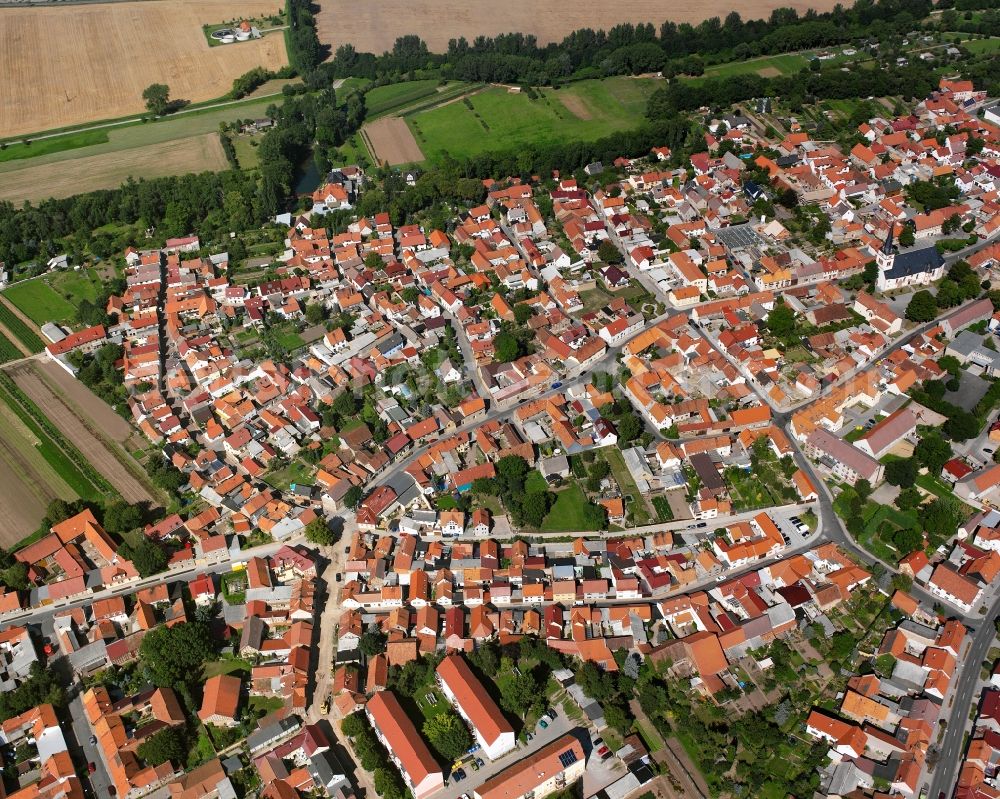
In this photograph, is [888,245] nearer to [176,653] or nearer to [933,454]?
[933,454]

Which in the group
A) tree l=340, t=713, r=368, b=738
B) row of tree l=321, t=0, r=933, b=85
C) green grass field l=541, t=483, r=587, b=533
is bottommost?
tree l=340, t=713, r=368, b=738

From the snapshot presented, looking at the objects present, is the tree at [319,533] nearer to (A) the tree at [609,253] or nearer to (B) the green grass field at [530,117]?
(A) the tree at [609,253]

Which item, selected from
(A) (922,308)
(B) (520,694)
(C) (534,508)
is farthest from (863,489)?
(B) (520,694)

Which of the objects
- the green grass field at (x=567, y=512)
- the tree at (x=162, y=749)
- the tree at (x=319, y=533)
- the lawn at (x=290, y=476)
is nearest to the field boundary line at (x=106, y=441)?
the lawn at (x=290, y=476)

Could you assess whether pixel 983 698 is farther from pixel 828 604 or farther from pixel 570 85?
pixel 570 85

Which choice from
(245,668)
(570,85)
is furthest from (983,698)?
(570,85)

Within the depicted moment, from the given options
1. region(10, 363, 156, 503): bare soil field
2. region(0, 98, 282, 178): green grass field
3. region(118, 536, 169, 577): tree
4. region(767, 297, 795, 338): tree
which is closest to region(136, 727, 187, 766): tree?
region(118, 536, 169, 577): tree

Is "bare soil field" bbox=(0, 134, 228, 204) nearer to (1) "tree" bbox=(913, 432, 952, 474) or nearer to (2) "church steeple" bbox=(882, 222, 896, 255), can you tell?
(2) "church steeple" bbox=(882, 222, 896, 255)
